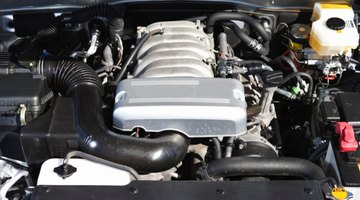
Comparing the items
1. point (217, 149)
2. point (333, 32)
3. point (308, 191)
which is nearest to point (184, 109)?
point (217, 149)

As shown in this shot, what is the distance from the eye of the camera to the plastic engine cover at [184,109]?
1.65m

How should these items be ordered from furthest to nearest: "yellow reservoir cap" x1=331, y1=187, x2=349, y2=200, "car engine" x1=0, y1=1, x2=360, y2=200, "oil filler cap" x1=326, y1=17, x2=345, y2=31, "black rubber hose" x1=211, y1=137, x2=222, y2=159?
1. "oil filler cap" x1=326, y1=17, x2=345, y2=31
2. "black rubber hose" x1=211, y1=137, x2=222, y2=159
3. "car engine" x1=0, y1=1, x2=360, y2=200
4. "yellow reservoir cap" x1=331, y1=187, x2=349, y2=200

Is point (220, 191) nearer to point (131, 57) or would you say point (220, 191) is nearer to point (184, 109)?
point (184, 109)

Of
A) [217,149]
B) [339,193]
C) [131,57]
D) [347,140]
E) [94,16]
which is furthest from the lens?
[94,16]

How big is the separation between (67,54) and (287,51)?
87 cm

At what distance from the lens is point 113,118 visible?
1700mm

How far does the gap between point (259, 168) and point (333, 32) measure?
0.72 meters

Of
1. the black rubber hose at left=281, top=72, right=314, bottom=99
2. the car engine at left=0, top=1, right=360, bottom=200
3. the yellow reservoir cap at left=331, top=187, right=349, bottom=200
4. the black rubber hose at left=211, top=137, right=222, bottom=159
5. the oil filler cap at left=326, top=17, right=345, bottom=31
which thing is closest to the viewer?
the yellow reservoir cap at left=331, top=187, right=349, bottom=200

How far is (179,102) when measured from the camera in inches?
65.4

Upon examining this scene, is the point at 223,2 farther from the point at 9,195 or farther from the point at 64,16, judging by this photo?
the point at 9,195

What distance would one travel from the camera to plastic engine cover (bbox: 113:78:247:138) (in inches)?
64.8

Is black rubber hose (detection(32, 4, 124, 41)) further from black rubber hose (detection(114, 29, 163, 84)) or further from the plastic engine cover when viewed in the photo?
the plastic engine cover

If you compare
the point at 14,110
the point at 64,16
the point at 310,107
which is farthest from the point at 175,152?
the point at 64,16

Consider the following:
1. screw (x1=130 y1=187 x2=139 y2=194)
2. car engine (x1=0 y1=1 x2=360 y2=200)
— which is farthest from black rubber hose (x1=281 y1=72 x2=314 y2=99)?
screw (x1=130 y1=187 x2=139 y2=194)
